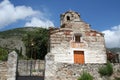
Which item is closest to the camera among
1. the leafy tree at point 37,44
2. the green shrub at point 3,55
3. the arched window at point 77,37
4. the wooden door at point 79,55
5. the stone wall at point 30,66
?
the wooden door at point 79,55

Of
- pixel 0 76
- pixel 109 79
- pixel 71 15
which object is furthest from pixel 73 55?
pixel 0 76

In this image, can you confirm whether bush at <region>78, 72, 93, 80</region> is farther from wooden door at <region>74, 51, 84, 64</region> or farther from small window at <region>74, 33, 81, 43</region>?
small window at <region>74, 33, 81, 43</region>

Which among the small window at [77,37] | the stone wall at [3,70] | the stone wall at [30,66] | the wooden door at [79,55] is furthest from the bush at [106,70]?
the stone wall at [30,66]

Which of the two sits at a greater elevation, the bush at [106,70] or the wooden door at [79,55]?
the wooden door at [79,55]

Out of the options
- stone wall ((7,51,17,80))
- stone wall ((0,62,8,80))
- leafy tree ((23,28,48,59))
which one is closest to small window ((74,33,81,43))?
stone wall ((7,51,17,80))

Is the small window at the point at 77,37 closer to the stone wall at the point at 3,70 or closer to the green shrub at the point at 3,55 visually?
the green shrub at the point at 3,55

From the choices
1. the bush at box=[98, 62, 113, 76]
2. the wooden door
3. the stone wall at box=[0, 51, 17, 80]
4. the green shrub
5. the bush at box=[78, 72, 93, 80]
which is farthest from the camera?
the green shrub

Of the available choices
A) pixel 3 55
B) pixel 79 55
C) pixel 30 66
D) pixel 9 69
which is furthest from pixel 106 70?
pixel 3 55

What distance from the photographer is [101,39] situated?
27.3 meters

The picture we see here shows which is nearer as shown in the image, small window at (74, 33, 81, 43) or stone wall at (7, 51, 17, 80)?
stone wall at (7, 51, 17, 80)

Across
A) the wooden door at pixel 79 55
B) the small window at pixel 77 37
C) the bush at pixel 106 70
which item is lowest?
the bush at pixel 106 70

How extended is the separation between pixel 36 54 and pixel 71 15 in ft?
42.1

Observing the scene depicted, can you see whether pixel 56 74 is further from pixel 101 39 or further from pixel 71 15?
pixel 71 15

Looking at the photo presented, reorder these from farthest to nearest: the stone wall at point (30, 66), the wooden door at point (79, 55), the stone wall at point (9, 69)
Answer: the stone wall at point (30, 66) → the wooden door at point (79, 55) → the stone wall at point (9, 69)
